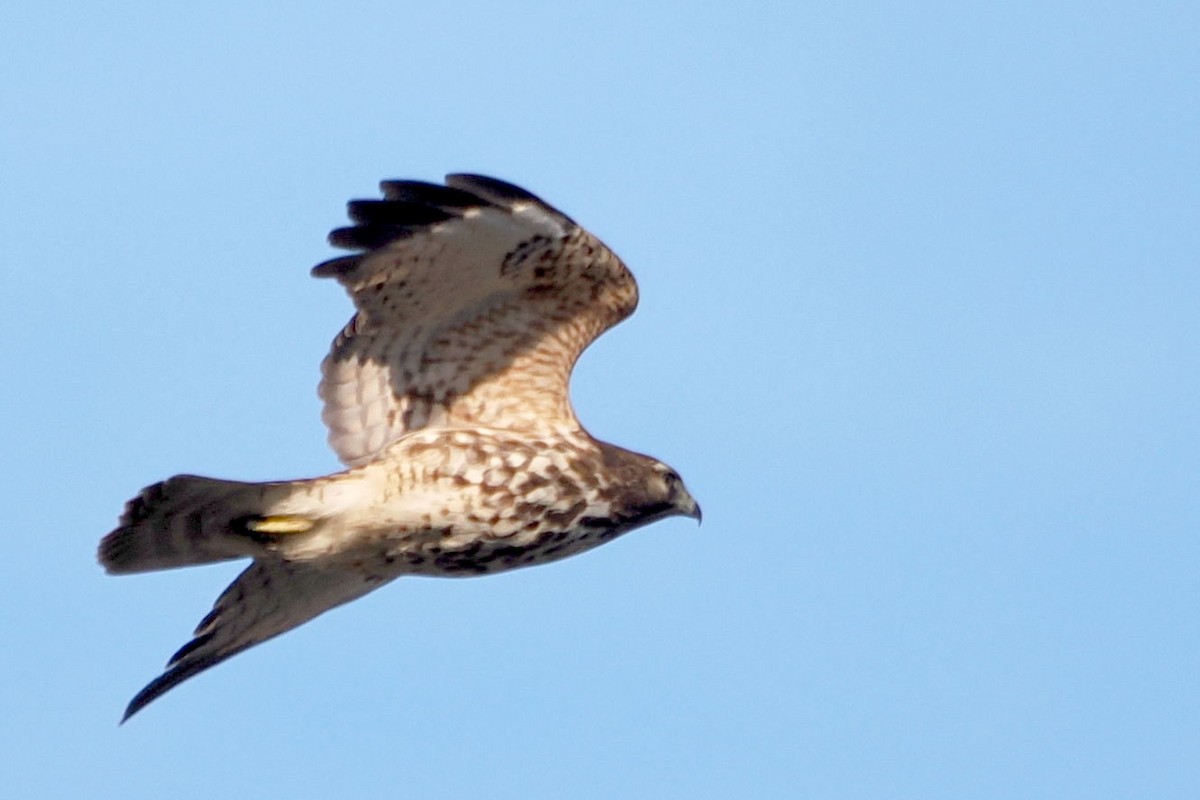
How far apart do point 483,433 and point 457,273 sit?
73 cm

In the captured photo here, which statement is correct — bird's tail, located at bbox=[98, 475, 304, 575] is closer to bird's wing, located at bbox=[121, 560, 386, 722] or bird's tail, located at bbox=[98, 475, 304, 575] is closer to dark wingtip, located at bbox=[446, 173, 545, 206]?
bird's wing, located at bbox=[121, 560, 386, 722]

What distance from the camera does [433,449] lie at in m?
11.0

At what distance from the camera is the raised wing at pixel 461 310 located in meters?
10.8

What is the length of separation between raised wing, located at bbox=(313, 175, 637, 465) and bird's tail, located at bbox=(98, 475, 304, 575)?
73cm

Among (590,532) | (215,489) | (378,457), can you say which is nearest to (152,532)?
(215,489)

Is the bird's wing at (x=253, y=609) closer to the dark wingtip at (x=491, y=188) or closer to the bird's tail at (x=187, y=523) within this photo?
the bird's tail at (x=187, y=523)

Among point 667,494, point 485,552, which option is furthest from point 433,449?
point 667,494

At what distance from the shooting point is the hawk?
10656mm

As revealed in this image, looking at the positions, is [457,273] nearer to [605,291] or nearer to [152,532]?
[605,291]

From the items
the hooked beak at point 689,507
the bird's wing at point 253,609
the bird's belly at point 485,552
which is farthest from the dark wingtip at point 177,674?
the hooked beak at point 689,507

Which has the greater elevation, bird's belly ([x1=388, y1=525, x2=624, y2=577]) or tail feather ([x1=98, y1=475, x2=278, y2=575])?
tail feather ([x1=98, y1=475, x2=278, y2=575])

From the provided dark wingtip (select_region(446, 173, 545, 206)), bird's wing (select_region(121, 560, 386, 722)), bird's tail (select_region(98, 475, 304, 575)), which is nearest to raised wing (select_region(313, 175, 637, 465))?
dark wingtip (select_region(446, 173, 545, 206))

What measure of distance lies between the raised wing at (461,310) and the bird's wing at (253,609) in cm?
56

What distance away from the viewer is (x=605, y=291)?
37.0ft
